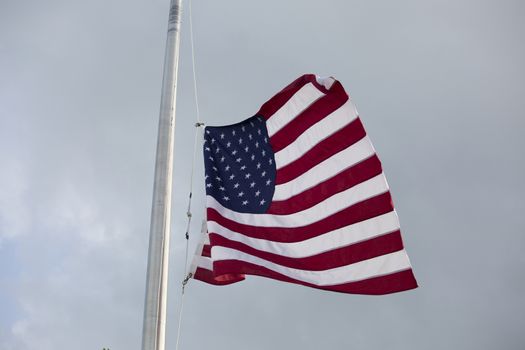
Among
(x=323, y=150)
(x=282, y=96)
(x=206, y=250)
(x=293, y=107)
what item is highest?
(x=282, y=96)

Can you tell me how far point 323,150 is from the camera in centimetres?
1577

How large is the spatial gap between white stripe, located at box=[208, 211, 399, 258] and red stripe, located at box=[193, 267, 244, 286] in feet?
2.74

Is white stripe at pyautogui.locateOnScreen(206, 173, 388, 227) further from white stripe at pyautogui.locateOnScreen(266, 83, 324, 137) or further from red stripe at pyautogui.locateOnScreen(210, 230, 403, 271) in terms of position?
white stripe at pyautogui.locateOnScreen(266, 83, 324, 137)

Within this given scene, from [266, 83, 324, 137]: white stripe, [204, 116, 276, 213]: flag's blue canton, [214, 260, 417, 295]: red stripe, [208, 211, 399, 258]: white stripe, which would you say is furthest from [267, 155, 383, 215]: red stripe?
[266, 83, 324, 137]: white stripe

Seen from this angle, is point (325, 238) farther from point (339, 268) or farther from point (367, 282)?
point (367, 282)

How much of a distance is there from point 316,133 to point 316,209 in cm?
182

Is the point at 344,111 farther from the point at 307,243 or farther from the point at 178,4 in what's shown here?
the point at 178,4

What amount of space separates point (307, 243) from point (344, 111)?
314cm

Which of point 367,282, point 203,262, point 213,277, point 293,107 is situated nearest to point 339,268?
point 367,282

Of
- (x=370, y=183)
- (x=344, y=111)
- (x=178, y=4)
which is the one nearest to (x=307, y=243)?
(x=370, y=183)

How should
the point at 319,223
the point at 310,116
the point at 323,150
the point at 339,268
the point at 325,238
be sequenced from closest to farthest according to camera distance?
the point at 339,268 → the point at 325,238 → the point at 319,223 → the point at 323,150 → the point at 310,116

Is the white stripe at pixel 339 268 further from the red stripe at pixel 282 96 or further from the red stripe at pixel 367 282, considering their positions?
the red stripe at pixel 282 96

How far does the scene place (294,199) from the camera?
15.8 metres

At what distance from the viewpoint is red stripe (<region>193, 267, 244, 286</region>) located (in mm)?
15338
